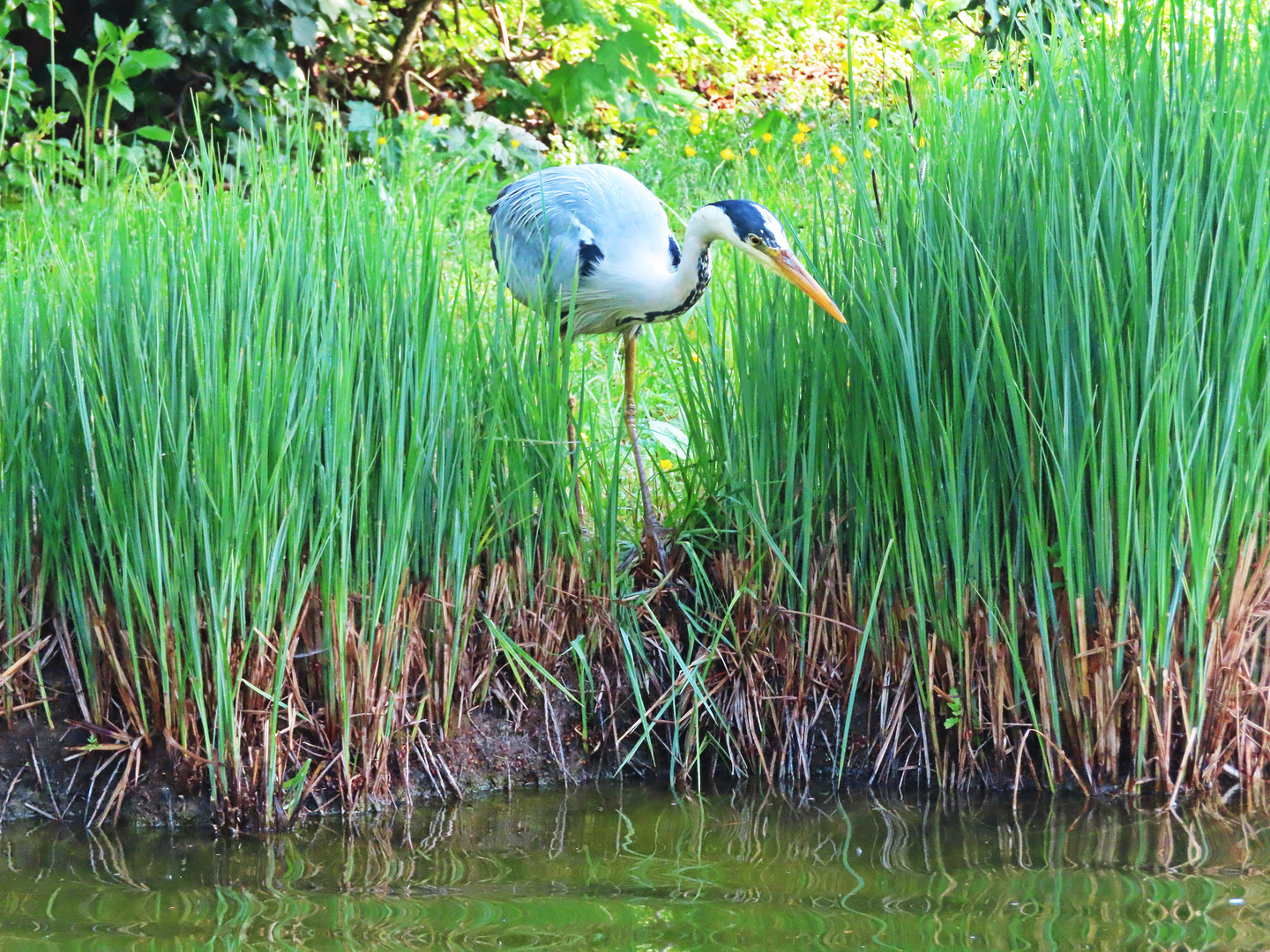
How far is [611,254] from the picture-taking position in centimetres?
343

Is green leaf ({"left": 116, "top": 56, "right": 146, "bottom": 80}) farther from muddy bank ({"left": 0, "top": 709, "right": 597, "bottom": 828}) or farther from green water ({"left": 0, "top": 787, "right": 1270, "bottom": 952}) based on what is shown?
green water ({"left": 0, "top": 787, "right": 1270, "bottom": 952})

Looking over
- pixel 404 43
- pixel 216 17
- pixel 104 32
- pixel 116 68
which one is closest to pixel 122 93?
pixel 116 68

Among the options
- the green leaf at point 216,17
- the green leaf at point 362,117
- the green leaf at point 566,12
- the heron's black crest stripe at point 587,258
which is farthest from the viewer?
the green leaf at point 566,12

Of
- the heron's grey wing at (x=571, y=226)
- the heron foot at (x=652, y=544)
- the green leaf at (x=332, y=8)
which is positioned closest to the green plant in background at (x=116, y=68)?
the green leaf at (x=332, y=8)

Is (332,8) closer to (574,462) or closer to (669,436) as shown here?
(669,436)

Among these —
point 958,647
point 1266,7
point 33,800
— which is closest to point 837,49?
point 1266,7

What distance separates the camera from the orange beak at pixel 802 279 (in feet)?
8.48

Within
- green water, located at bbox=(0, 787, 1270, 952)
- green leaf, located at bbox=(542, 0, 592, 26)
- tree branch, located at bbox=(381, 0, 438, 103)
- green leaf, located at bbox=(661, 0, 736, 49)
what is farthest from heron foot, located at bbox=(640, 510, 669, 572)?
tree branch, located at bbox=(381, 0, 438, 103)

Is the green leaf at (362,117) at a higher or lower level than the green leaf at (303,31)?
lower

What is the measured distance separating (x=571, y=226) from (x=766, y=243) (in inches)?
32.1

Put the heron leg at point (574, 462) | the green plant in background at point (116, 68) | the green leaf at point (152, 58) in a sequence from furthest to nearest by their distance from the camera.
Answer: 1. the green leaf at point (152, 58)
2. the green plant in background at point (116, 68)
3. the heron leg at point (574, 462)

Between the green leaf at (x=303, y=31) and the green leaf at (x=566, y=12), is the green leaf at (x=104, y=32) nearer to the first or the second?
the green leaf at (x=303, y=31)

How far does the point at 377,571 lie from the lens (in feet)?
8.05

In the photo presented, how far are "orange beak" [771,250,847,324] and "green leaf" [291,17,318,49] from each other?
413cm
